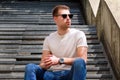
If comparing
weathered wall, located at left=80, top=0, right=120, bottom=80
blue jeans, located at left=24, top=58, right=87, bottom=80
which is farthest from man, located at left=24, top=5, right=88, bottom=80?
weathered wall, located at left=80, top=0, right=120, bottom=80

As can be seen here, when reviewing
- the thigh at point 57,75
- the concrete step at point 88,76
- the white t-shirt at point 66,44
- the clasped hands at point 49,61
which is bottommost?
the concrete step at point 88,76

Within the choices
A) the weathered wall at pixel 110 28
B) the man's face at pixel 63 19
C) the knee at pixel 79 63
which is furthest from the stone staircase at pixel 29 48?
the knee at pixel 79 63

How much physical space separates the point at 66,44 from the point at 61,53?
12cm

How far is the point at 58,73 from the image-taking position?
14.3ft

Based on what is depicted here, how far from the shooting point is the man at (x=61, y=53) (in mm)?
4266

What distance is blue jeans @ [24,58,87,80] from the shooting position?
4.02m

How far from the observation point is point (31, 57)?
6.31m

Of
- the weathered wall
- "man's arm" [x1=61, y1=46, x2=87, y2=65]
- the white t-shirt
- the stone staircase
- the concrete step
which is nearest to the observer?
"man's arm" [x1=61, y1=46, x2=87, y2=65]

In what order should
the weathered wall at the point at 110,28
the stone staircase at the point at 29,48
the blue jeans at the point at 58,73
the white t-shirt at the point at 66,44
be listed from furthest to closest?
the stone staircase at the point at 29,48 → the weathered wall at the point at 110,28 → the white t-shirt at the point at 66,44 → the blue jeans at the point at 58,73

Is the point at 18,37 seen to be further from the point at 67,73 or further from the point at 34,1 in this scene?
the point at 34,1

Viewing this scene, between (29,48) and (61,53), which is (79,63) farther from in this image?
(29,48)

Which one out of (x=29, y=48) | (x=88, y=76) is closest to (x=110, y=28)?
(x=88, y=76)

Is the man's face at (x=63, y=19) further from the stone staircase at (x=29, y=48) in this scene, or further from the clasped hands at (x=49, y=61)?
the stone staircase at (x=29, y=48)

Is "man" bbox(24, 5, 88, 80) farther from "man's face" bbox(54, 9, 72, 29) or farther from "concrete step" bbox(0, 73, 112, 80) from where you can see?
"concrete step" bbox(0, 73, 112, 80)
